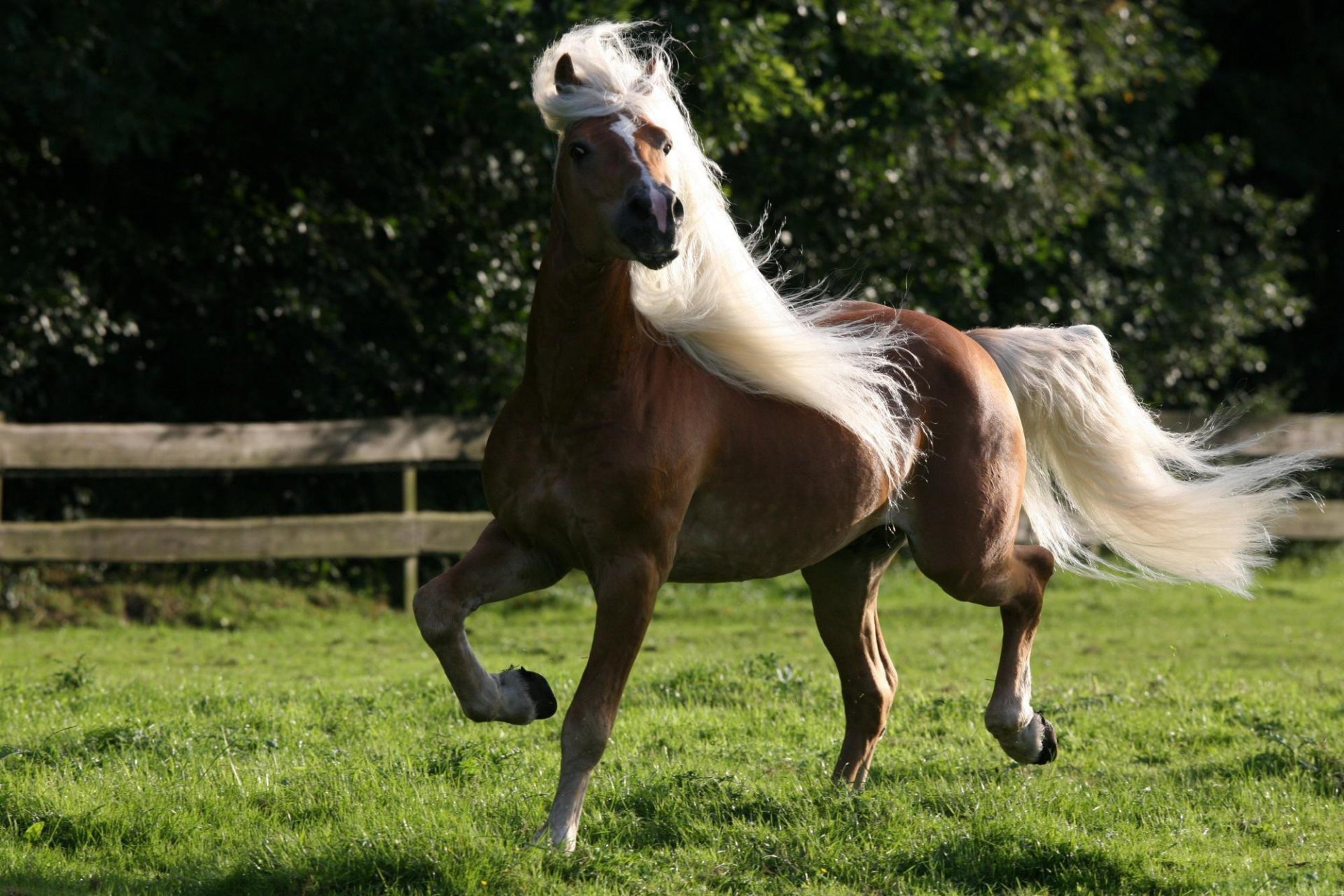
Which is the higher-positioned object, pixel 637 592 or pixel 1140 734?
pixel 637 592

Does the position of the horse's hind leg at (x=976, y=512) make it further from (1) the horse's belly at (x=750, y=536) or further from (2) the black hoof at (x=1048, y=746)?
(1) the horse's belly at (x=750, y=536)

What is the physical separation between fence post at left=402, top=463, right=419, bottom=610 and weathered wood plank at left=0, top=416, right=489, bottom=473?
133 mm

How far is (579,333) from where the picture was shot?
4.45 meters

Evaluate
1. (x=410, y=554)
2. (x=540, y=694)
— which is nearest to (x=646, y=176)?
(x=540, y=694)

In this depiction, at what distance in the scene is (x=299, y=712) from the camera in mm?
6340

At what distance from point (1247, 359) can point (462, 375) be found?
27.7ft

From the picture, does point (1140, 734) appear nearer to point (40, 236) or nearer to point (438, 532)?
point (438, 532)

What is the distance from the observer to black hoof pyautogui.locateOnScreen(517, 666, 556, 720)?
15.0 feet

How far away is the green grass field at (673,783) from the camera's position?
421 centimetres

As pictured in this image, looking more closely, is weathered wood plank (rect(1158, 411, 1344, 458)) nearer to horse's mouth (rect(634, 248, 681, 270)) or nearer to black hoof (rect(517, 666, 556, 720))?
black hoof (rect(517, 666, 556, 720))

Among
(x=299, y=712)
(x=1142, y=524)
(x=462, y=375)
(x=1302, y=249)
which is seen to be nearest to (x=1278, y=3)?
(x=1302, y=249)

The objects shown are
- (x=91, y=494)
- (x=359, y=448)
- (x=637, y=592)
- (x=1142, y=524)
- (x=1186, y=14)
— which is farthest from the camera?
(x=1186, y=14)

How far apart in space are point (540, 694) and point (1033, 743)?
186 centimetres

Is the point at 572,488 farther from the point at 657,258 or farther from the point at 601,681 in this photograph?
the point at 657,258
